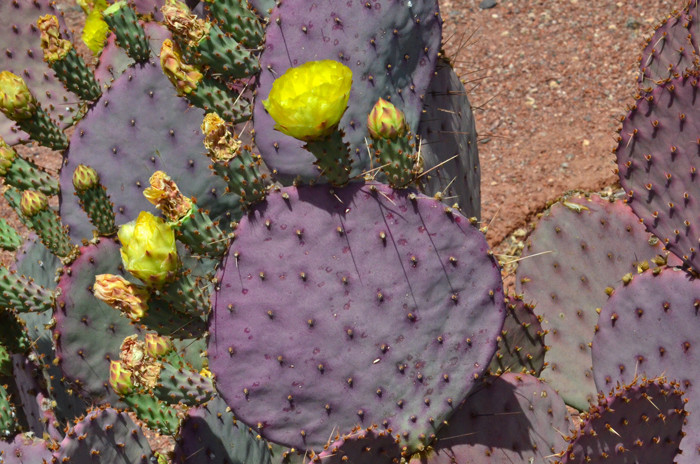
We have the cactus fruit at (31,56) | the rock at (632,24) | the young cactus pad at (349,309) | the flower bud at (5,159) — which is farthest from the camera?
the rock at (632,24)

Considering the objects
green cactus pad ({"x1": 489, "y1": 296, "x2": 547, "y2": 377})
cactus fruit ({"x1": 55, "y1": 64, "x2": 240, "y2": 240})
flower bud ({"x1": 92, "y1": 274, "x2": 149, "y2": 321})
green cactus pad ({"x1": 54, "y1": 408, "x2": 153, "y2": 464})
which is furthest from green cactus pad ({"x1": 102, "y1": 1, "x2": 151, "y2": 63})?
green cactus pad ({"x1": 489, "y1": 296, "x2": 547, "y2": 377})

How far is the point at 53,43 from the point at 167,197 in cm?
112

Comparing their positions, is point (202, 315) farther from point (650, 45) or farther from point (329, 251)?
point (650, 45)

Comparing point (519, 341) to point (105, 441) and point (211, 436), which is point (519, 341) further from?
point (105, 441)

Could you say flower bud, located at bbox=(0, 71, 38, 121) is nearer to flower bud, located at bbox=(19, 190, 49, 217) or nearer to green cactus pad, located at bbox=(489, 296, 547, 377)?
flower bud, located at bbox=(19, 190, 49, 217)

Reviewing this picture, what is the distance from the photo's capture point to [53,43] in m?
2.07

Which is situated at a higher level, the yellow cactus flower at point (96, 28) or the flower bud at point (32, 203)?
the yellow cactus flower at point (96, 28)

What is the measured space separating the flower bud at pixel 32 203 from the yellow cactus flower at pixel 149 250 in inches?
38.5

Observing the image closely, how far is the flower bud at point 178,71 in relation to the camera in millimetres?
1565

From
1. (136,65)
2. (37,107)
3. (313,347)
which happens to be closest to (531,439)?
(313,347)

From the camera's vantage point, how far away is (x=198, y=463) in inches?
67.9

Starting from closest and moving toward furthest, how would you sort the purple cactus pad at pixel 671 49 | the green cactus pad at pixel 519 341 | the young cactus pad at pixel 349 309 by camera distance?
the young cactus pad at pixel 349 309 < the green cactus pad at pixel 519 341 < the purple cactus pad at pixel 671 49

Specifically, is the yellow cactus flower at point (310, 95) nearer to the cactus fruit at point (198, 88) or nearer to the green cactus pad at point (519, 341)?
the cactus fruit at point (198, 88)

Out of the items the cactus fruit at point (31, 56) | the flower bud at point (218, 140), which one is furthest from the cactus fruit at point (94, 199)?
the cactus fruit at point (31, 56)
